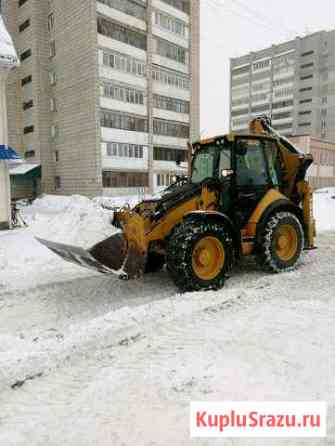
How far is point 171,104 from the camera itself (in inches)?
1401

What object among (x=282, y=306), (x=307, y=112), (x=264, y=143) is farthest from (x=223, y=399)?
(x=307, y=112)

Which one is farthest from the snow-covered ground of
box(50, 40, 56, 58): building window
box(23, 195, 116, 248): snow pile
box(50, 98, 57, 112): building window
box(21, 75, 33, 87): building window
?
box(21, 75, 33, 87): building window

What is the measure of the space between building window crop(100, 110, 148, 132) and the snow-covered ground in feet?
86.7

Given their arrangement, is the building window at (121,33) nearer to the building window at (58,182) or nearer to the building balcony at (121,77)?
the building balcony at (121,77)

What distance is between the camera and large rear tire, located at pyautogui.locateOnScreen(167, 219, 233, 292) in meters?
5.01

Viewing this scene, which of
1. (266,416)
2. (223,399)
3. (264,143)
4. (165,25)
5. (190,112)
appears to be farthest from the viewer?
(190,112)

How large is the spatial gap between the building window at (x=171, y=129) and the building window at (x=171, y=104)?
1.34m

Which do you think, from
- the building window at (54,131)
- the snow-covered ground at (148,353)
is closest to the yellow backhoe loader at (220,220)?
the snow-covered ground at (148,353)

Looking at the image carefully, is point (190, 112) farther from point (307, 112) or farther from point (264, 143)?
point (307, 112)

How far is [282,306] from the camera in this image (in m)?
4.64

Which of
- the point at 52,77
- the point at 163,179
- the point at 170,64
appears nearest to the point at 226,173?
the point at 163,179

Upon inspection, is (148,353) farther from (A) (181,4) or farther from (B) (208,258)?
(A) (181,4)

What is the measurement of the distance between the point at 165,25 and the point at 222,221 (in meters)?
35.2

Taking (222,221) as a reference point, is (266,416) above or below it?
below
